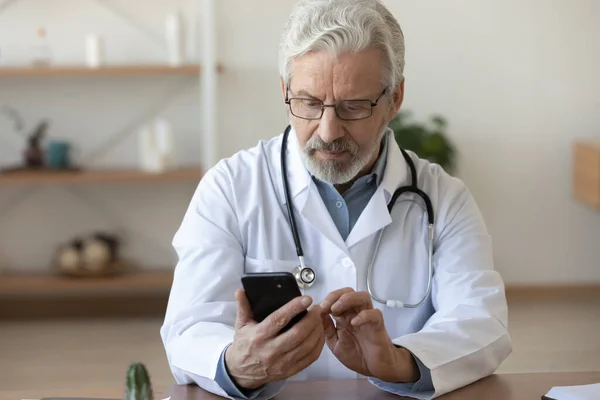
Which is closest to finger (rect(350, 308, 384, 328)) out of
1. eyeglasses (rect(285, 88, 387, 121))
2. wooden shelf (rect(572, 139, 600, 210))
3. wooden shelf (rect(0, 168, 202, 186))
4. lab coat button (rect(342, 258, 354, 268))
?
lab coat button (rect(342, 258, 354, 268))

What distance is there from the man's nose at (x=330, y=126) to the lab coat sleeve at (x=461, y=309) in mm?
288

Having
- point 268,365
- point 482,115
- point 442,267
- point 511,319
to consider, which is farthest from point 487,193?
point 268,365

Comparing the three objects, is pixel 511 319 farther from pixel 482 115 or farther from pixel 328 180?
pixel 328 180

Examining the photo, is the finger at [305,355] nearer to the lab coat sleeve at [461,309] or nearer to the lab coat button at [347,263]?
the lab coat sleeve at [461,309]

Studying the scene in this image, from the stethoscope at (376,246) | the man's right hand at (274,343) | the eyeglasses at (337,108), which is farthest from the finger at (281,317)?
the eyeglasses at (337,108)

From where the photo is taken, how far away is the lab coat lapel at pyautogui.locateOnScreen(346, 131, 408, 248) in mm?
1801

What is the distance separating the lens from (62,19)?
4.55 meters

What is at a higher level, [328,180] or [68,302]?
[328,180]

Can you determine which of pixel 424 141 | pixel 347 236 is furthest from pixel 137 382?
pixel 424 141

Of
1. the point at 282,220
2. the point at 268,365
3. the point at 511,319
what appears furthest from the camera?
the point at 511,319

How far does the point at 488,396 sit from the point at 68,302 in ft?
11.5

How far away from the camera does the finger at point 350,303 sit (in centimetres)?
146

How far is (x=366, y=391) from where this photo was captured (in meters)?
1.52

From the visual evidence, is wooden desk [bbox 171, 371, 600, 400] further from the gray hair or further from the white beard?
the gray hair
